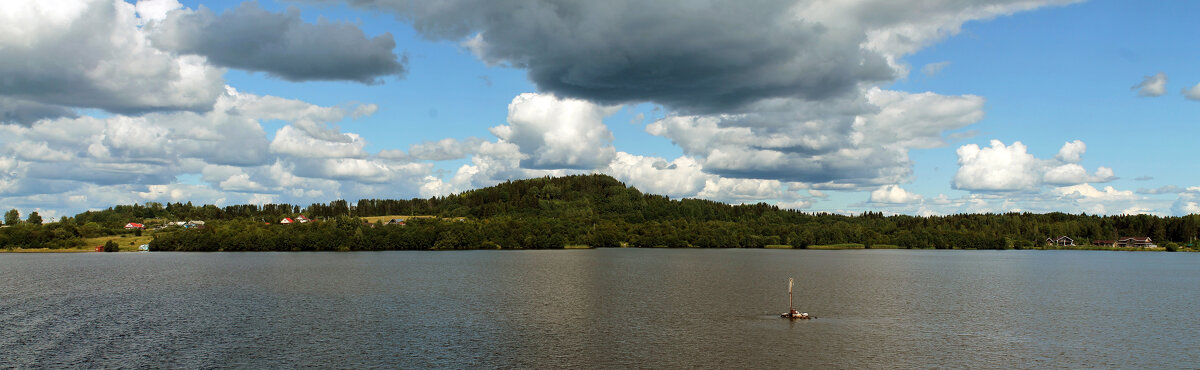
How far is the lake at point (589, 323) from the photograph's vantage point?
49344 millimetres

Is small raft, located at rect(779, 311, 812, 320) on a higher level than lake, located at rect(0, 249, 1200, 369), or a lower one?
higher

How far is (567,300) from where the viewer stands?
84375 millimetres

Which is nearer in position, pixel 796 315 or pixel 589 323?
pixel 589 323

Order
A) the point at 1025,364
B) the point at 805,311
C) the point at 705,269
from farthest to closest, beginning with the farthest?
the point at 705,269 → the point at 805,311 → the point at 1025,364

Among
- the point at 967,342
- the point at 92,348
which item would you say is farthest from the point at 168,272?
the point at 967,342

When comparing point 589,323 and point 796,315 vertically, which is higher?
point 796,315

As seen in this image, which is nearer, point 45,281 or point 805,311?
point 805,311

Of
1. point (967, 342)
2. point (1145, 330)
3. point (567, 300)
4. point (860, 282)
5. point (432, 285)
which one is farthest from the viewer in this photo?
point (860, 282)

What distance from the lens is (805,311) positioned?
74.3m

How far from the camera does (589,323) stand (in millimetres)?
65438

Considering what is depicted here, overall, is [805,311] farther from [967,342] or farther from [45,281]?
[45,281]

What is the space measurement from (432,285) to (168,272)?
2728 inches

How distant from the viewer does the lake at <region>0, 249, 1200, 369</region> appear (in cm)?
4934

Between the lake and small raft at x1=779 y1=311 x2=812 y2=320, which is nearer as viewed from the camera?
the lake
